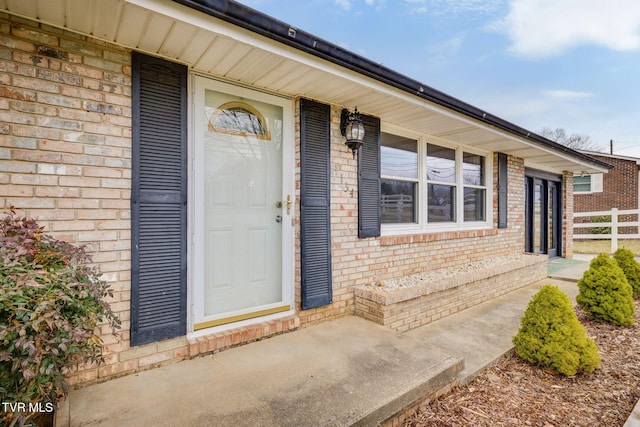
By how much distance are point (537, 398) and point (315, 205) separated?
95.8 inches

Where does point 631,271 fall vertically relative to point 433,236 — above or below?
below

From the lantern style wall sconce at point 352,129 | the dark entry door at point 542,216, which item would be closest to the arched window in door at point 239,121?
the lantern style wall sconce at point 352,129

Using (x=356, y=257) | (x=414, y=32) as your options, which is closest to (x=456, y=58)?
(x=414, y=32)

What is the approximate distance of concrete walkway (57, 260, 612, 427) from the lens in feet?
5.80

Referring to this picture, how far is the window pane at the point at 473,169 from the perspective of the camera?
5.56 meters

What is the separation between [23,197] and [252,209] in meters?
1.60

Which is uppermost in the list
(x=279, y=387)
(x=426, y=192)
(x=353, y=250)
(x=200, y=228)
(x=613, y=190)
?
(x=613, y=190)

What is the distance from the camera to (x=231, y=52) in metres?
2.33

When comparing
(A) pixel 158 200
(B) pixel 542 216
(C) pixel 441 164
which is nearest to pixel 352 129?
(A) pixel 158 200

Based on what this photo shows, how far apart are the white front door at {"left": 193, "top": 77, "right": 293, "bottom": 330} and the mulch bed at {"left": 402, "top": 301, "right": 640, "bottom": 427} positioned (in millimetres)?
1695

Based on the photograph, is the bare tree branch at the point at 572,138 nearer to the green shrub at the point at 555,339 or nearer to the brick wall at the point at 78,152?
the green shrub at the point at 555,339

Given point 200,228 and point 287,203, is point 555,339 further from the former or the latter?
point 200,228

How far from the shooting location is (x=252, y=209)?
9.86 ft

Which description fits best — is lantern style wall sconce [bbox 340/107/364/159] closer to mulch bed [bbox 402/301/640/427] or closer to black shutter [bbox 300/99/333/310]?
black shutter [bbox 300/99/333/310]
